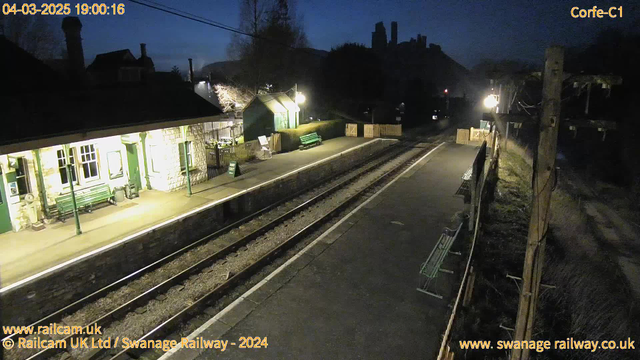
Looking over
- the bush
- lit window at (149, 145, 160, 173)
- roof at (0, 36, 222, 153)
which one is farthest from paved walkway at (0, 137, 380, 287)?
the bush

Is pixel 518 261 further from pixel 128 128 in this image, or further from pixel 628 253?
pixel 128 128

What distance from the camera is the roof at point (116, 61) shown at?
1680cm

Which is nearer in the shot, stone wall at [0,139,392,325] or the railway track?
the railway track

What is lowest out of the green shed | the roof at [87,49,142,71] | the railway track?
the railway track

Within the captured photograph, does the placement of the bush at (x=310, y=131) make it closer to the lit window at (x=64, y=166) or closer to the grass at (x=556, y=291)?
the lit window at (x=64, y=166)

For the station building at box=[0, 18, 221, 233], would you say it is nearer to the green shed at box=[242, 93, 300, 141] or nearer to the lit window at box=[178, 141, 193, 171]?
the lit window at box=[178, 141, 193, 171]

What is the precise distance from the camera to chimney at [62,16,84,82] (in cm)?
1454

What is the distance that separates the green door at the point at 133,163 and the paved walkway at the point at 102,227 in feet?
2.15

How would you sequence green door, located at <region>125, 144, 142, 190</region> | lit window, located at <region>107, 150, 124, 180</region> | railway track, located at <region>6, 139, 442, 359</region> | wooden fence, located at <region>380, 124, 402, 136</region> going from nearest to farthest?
railway track, located at <region>6, 139, 442, 359</region>, lit window, located at <region>107, 150, 124, 180</region>, green door, located at <region>125, 144, 142, 190</region>, wooden fence, located at <region>380, 124, 402, 136</region>

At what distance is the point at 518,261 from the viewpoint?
1046cm

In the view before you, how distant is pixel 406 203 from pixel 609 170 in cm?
2117

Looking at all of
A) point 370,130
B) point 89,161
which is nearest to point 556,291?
point 89,161

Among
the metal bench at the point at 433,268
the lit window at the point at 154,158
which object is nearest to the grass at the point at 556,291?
the metal bench at the point at 433,268

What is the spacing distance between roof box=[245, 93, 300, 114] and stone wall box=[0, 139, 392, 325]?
11.2 m
